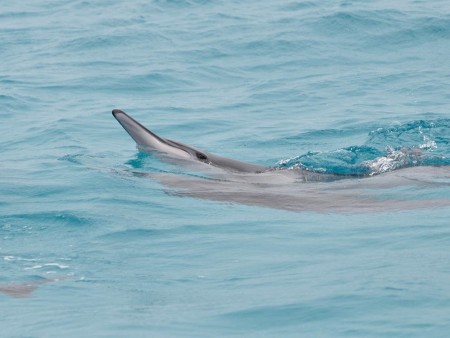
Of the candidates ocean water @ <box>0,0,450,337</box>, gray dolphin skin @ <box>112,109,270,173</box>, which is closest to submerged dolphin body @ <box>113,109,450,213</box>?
gray dolphin skin @ <box>112,109,270,173</box>

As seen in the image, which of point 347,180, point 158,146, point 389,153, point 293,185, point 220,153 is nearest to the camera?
point 293,185

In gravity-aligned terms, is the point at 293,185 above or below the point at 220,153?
above

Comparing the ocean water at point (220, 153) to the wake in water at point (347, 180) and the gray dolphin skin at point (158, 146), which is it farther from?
the gray dolphin skin at point (158, 146)

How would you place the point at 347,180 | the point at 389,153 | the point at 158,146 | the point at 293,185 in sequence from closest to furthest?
the point at 293,185, the point at 347,180, the point at 158,146, the point at 389,153

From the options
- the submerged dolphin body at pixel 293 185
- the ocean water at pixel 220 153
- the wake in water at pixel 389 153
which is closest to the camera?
the ocean water at pixel 220 153

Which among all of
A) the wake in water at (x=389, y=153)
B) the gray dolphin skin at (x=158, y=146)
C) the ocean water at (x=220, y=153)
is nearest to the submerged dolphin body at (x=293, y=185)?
the gray dolphin skin at (x=158, y=146)

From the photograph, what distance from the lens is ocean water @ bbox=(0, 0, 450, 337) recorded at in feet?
27.9

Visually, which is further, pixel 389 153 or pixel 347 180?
pixel 389 153

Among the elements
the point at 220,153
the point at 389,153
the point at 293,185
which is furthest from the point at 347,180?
the point at 220,153

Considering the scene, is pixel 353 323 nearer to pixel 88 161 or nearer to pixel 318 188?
pixel 318 188

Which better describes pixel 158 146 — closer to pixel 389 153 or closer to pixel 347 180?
pixel 347 180

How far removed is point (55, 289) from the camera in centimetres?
926

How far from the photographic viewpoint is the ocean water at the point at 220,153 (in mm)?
8492

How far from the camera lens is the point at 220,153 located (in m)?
16.1
